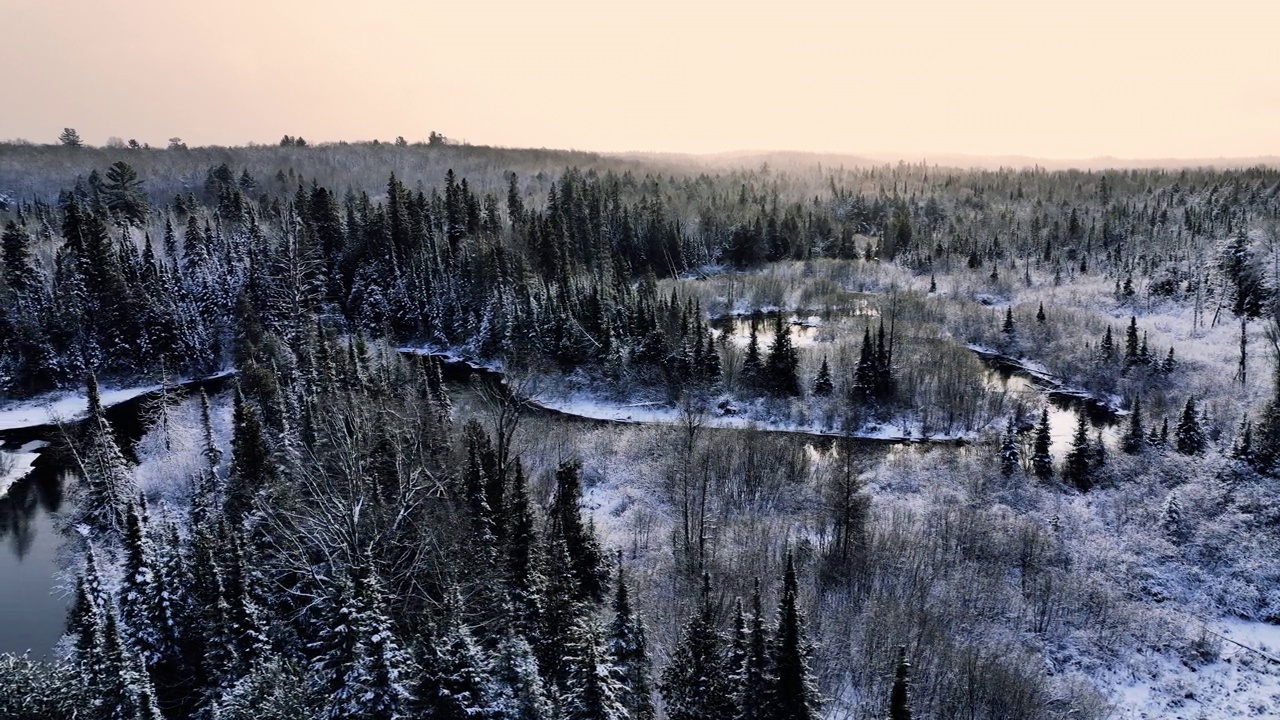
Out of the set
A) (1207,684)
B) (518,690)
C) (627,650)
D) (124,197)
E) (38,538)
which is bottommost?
(38,538)

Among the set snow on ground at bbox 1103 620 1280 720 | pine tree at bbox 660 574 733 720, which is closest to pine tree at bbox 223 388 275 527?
pine tree at bbox 660 574 733 720

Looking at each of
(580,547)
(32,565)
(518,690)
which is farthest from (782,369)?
(32,565)

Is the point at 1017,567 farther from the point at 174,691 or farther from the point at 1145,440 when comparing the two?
the point at 174,691

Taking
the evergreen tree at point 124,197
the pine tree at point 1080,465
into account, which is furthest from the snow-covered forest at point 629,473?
the evergreen tree at point 124,197

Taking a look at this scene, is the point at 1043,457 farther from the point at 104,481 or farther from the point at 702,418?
the point at 104,481

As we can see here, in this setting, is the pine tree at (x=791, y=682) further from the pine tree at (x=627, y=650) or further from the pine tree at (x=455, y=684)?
the pine tree at (x=455, y=684)
